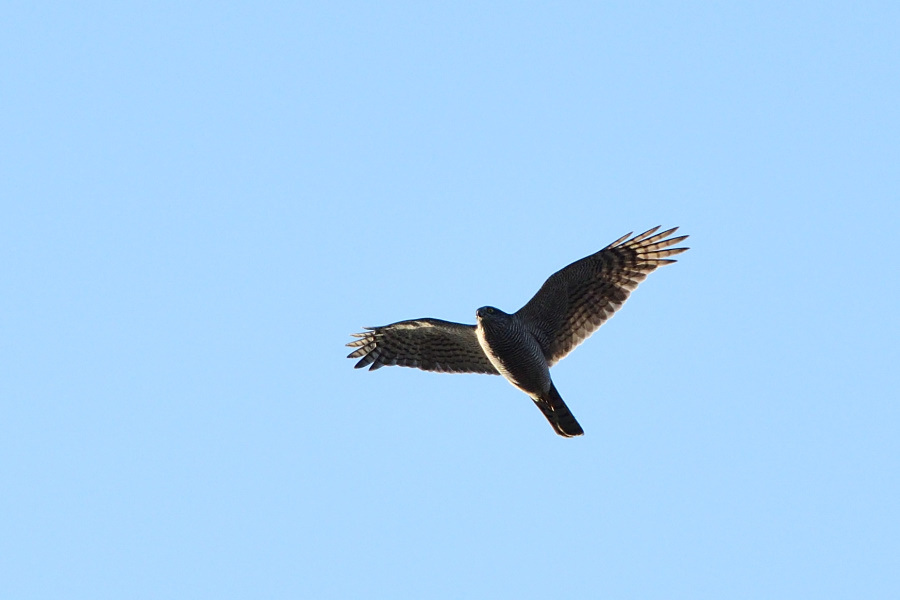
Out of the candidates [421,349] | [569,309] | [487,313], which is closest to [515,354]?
[487,313]

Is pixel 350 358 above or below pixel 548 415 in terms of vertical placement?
above

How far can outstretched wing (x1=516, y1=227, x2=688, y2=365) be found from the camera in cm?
1566

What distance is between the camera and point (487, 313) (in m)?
14.8

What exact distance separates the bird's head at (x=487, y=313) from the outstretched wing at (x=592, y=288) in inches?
37.2

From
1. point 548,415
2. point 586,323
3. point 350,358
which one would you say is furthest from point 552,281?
point 350,358

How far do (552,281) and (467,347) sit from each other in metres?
1.67

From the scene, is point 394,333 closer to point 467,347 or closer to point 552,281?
point 467,347

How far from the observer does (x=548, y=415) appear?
1585 cm

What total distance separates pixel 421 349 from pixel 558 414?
7.65 ft

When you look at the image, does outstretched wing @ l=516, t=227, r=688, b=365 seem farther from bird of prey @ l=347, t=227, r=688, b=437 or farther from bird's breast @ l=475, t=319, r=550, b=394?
bird's breast @ l=475, t=319, r=550, b=394

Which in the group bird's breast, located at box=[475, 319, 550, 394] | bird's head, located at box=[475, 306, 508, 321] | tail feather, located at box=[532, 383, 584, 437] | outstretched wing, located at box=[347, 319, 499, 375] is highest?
outstretched wing, located at box=[347, 319, 499, 375]

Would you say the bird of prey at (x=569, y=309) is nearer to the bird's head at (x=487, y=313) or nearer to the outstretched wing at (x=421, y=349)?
the outstretched wing at (x=421, y=349)

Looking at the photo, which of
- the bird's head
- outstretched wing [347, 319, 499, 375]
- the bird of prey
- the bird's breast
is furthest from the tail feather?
the bird's head

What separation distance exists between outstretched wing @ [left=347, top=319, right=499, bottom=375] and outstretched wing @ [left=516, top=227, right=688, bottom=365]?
96cm
